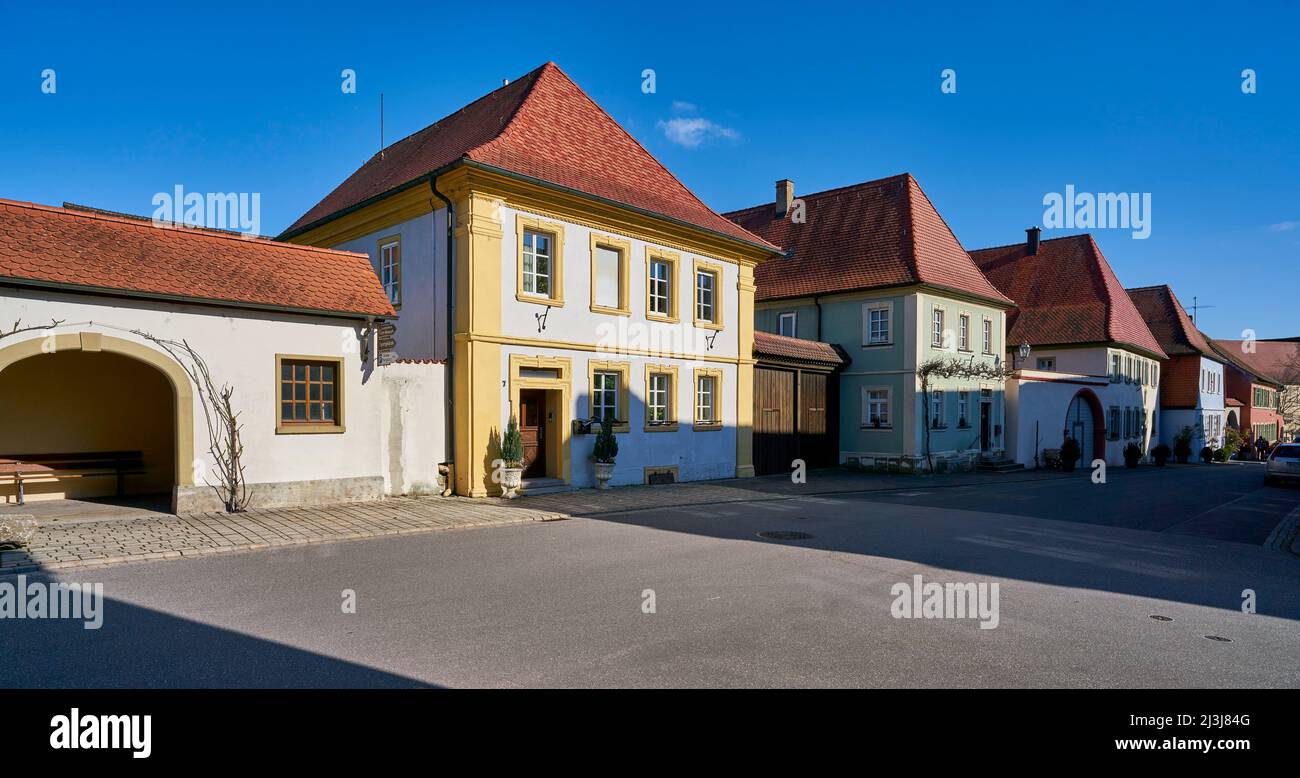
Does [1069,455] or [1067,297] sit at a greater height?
[1067,297]

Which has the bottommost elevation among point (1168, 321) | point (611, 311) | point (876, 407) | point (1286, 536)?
point (1286, 536)

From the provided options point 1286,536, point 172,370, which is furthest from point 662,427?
point 1286,536

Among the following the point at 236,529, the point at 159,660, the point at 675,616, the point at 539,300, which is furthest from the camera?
the point at 539,300

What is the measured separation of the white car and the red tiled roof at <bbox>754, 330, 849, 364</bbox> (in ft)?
46.4

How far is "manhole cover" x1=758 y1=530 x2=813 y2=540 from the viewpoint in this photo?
37.2 ft

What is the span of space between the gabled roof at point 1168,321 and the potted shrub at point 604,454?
41917mm

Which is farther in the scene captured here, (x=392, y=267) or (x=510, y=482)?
(x=392, y=267)

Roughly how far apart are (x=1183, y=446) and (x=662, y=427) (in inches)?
1534

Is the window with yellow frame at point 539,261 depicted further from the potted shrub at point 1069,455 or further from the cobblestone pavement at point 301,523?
the potted shrub at point 1069,455

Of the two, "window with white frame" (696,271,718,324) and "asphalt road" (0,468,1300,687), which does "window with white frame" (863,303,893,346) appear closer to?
"window with white frame" (696,271,718,324)

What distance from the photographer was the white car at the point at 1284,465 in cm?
2419

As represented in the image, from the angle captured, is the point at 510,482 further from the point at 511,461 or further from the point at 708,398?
the point at 708,398

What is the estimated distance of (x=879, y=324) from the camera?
2638cm
